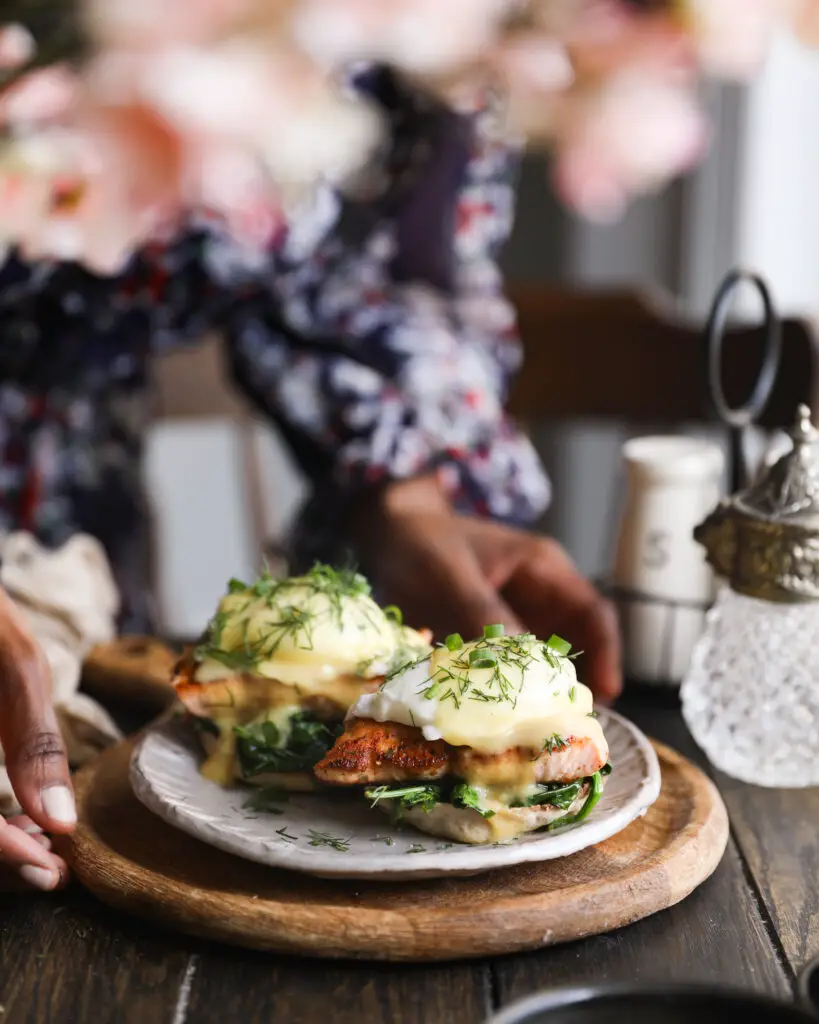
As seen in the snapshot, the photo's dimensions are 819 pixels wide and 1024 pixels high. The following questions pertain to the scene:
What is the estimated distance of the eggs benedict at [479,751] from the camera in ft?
1.71

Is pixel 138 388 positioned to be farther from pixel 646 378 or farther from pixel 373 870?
pixel 373 870

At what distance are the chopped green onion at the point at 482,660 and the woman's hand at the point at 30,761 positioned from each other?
6.9 inches

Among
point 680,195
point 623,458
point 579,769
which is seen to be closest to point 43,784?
point 579,769

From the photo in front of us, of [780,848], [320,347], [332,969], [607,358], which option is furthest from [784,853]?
[607,358]

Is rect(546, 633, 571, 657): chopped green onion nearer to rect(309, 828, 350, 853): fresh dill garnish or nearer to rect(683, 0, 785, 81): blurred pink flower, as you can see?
rect(309, 828, 350, 853): fresh dill garnish

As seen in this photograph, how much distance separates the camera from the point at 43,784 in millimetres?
524

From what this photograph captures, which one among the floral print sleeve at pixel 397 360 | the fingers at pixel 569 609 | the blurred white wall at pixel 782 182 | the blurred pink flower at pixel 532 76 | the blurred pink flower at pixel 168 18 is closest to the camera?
the blurred pink flower at pixel 168 18

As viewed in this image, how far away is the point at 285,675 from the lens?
591mm

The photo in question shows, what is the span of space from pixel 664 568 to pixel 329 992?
0.42m

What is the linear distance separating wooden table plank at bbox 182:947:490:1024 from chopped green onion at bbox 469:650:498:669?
12cm

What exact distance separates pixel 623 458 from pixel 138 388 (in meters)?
0.50

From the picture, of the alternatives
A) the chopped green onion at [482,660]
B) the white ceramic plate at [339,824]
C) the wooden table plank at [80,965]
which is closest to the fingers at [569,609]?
→ the white ceramic plate at [339,824]

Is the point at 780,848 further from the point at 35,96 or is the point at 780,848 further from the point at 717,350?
the point at 35,96

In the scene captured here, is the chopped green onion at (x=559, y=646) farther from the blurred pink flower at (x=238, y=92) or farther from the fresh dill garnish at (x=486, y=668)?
the blurred pink flower at (x=238, y=92)
